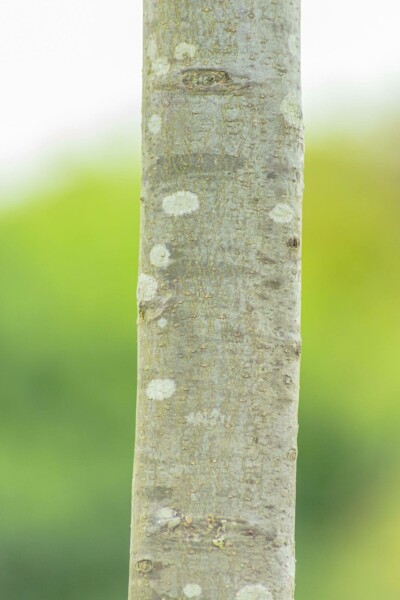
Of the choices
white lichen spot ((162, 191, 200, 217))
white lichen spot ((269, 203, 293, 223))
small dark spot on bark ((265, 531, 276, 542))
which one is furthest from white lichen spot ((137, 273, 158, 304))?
small dark spot on bark ((265, 531, 276, 542))

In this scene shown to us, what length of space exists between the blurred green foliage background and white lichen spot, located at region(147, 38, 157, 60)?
47.5 ft

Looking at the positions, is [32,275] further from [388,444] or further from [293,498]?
[293,498]

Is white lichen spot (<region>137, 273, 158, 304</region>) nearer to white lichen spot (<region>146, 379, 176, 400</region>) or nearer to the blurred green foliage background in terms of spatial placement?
white lichen spot (<region>146, 379, 176, 400</region>)

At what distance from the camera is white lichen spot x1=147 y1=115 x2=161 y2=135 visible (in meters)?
2.66

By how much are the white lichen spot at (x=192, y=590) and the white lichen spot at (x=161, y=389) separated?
18.9 inches

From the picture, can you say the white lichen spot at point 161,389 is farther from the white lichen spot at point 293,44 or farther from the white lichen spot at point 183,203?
the white lichen spot at point 293,44

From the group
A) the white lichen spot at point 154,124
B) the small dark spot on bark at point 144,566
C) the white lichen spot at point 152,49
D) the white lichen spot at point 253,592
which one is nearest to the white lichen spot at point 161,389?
the small dark spot on bark at point 144,566

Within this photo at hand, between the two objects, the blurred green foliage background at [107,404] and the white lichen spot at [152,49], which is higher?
the blurred green foliage background at [107,404]

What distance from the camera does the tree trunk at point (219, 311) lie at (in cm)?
252

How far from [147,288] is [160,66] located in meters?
Result: 0.61

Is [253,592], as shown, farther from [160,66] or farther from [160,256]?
[160,66]

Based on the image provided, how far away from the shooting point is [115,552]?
16750mm

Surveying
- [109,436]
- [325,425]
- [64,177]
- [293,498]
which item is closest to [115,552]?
[109,436]

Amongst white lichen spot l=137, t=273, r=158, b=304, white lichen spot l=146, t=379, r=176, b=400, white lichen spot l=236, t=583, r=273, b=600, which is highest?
white lichen spot l=137, t=273, r=158, b=304
